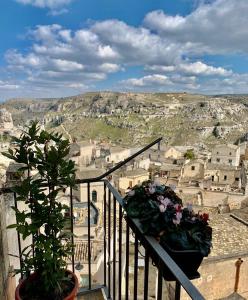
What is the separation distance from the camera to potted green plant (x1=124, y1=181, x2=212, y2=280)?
74.1 inches

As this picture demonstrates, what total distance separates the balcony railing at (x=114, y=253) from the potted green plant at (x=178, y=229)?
0.27 feet

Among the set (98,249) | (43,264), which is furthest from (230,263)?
(43,264)

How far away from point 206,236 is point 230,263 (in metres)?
9.28

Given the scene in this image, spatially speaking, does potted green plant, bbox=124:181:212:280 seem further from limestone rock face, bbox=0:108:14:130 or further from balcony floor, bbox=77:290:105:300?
limestone rock face, bbox=0:108:14:130

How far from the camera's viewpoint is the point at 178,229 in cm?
192

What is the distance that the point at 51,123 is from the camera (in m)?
137

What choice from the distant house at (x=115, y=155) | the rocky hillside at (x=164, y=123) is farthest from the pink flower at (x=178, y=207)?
the rocky hillside at (x=164, y=123)

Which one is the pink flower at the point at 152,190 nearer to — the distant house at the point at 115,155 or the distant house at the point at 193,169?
the distant house at the point at 193,169

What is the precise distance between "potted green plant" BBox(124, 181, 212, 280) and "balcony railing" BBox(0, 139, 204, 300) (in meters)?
0.08

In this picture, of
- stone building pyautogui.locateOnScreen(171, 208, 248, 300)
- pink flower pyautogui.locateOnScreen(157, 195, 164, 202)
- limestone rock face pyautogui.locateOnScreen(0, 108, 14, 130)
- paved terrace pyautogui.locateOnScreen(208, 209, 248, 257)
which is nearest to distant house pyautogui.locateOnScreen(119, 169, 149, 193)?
paved terrace pyautogui.locateOnScreen(208, 209, 248, 257)

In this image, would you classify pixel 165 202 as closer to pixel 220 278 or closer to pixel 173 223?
pixel 173 223

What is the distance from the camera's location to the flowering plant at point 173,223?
189 centimetres

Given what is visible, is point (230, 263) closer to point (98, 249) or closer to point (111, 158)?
point (98, 249)

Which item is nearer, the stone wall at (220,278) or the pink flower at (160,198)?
the pink flower at (160,198)
